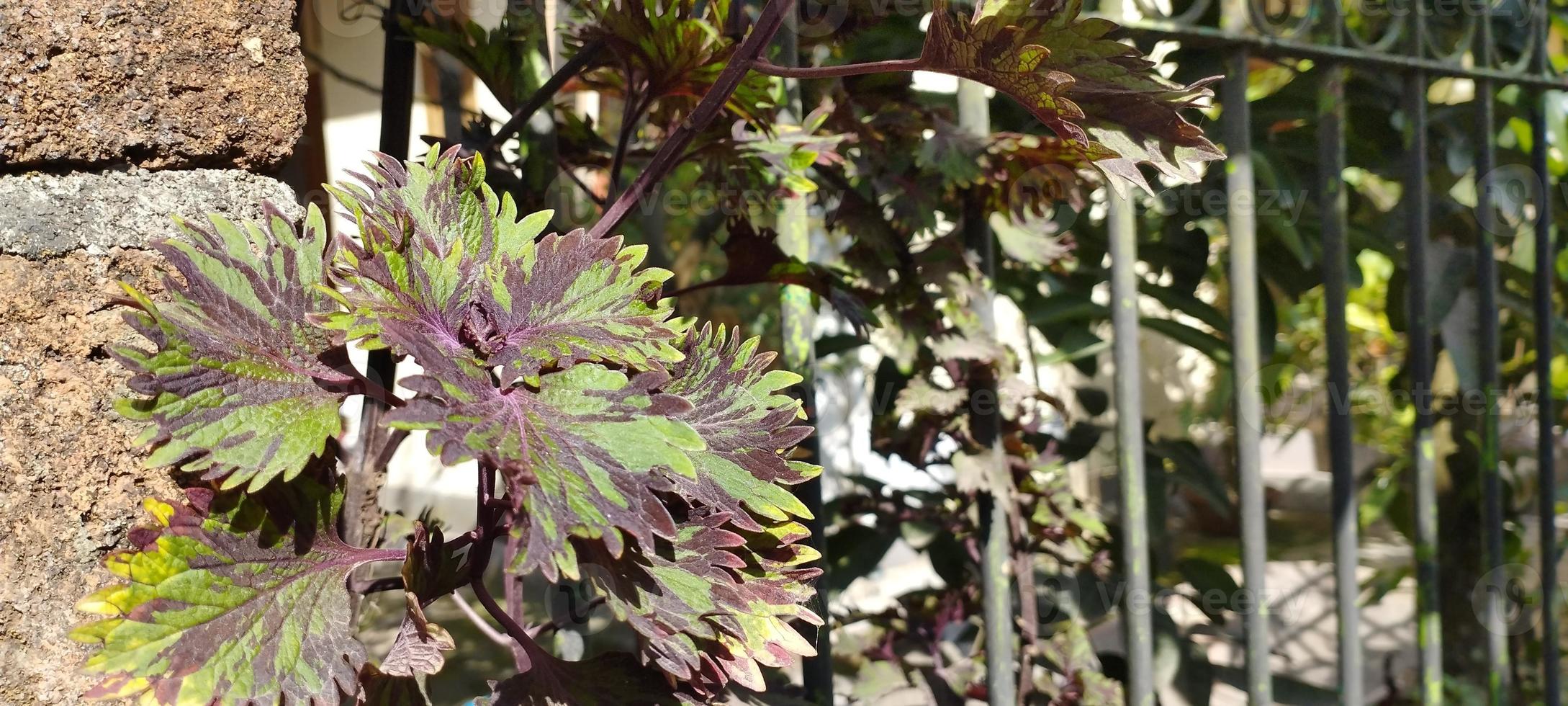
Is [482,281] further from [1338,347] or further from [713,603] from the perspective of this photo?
[1338,347]

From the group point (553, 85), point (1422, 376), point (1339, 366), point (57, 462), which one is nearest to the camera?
point (57, 462)

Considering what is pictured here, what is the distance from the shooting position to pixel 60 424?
0.73 m

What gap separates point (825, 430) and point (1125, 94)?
380 centimetres

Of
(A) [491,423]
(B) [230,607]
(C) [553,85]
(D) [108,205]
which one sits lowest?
(B) [230,607]

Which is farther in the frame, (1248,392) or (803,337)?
(1248,392)

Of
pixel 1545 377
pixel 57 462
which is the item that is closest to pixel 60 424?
pixel 57 462

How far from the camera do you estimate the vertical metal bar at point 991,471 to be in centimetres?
122

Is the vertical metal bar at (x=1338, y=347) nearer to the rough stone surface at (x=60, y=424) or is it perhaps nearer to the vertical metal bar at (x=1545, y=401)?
the vertical metal bar at (x=1545, y=401)

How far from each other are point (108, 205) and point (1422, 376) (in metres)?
1.67

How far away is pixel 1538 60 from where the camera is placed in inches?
68.9

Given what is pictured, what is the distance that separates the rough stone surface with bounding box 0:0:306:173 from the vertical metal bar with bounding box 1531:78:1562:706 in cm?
189

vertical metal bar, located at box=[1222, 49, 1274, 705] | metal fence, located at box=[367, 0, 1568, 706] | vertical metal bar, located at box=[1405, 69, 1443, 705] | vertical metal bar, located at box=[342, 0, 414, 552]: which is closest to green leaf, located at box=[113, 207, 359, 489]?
vertical metal bar, located at box=[342, 0, 414, 552]

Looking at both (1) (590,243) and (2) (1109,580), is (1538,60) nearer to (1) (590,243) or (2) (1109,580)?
(2) (1109,580)

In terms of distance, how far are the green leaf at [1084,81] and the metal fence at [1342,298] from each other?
0.54 meters
